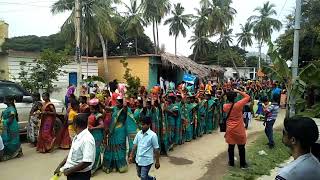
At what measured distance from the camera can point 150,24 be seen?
39.3m

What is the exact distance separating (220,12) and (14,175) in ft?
134

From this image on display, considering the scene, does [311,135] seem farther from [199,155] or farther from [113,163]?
[199,155]

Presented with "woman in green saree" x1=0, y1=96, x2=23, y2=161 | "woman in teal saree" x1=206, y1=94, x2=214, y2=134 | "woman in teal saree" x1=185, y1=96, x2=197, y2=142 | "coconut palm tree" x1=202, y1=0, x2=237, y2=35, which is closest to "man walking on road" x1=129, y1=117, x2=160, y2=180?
"woman in green saree" x1=0, y1=96, x2=23, y2=161

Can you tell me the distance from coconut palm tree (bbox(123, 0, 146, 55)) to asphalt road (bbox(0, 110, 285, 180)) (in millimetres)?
27754

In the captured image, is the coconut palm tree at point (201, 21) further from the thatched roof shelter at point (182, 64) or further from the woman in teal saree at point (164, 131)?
the woman in teal saree at point (164, 131)

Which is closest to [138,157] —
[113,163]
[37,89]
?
[113,163]

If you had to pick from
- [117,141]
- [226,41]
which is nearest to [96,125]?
[117,141]

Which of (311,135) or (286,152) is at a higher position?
(311,135)

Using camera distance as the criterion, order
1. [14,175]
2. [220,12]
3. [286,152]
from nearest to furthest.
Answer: [14,175], [286,152], [220,12]

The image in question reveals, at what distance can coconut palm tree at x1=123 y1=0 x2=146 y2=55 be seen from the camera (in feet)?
123

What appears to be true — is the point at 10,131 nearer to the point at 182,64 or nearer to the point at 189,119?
the point at 189,119

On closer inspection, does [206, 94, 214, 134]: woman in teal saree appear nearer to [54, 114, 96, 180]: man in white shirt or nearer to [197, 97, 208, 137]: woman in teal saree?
[197, 97, 208, 137]: woman in teal saree

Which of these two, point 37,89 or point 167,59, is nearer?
point 37,89

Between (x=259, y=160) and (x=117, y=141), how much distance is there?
3.48m
